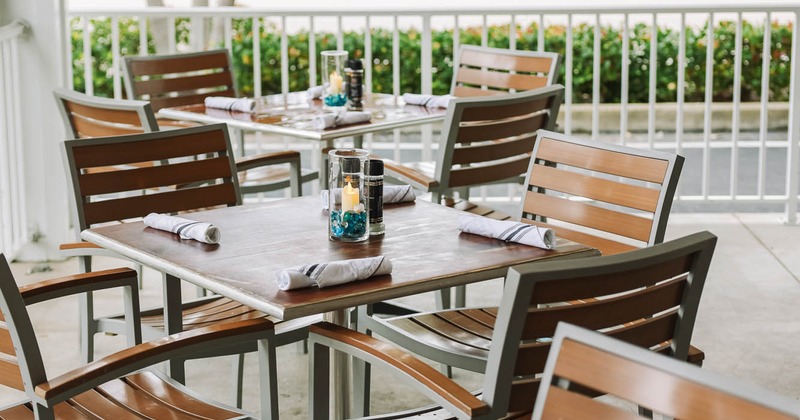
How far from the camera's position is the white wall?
17.4 feet

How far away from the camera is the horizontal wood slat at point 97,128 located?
13.4ft

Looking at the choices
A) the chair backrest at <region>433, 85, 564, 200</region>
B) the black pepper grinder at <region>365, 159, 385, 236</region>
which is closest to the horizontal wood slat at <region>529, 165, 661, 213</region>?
the black pepper grinder at <region>365, 159, 385, 236</region>

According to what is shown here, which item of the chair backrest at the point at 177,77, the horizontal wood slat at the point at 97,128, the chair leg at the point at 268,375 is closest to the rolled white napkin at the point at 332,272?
the chair leg at the point at 268,375

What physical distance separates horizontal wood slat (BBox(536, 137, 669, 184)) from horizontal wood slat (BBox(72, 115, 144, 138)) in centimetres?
146

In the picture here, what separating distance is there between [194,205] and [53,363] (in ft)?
3.45

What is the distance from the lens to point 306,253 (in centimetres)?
265

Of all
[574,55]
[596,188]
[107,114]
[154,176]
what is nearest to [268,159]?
[107,114]

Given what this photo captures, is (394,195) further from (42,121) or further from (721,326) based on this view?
(42,121)

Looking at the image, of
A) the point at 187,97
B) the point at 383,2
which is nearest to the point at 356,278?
the point at 187,97

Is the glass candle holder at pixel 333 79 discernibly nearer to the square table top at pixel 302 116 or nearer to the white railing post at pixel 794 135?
the square table top at pixel 302 116

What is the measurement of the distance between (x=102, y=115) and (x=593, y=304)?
91.4 inches

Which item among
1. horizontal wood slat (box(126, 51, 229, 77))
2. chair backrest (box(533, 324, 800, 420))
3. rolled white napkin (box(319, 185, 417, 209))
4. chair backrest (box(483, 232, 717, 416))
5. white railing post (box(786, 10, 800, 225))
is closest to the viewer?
chair backrest (box(533, 324, 800, 420))

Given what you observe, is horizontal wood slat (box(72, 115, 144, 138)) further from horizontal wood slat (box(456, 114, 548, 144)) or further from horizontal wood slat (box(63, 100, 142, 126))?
horizontal wood slat (box(456, 114, 548, 144))

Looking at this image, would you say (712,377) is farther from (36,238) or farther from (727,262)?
(36,238)
